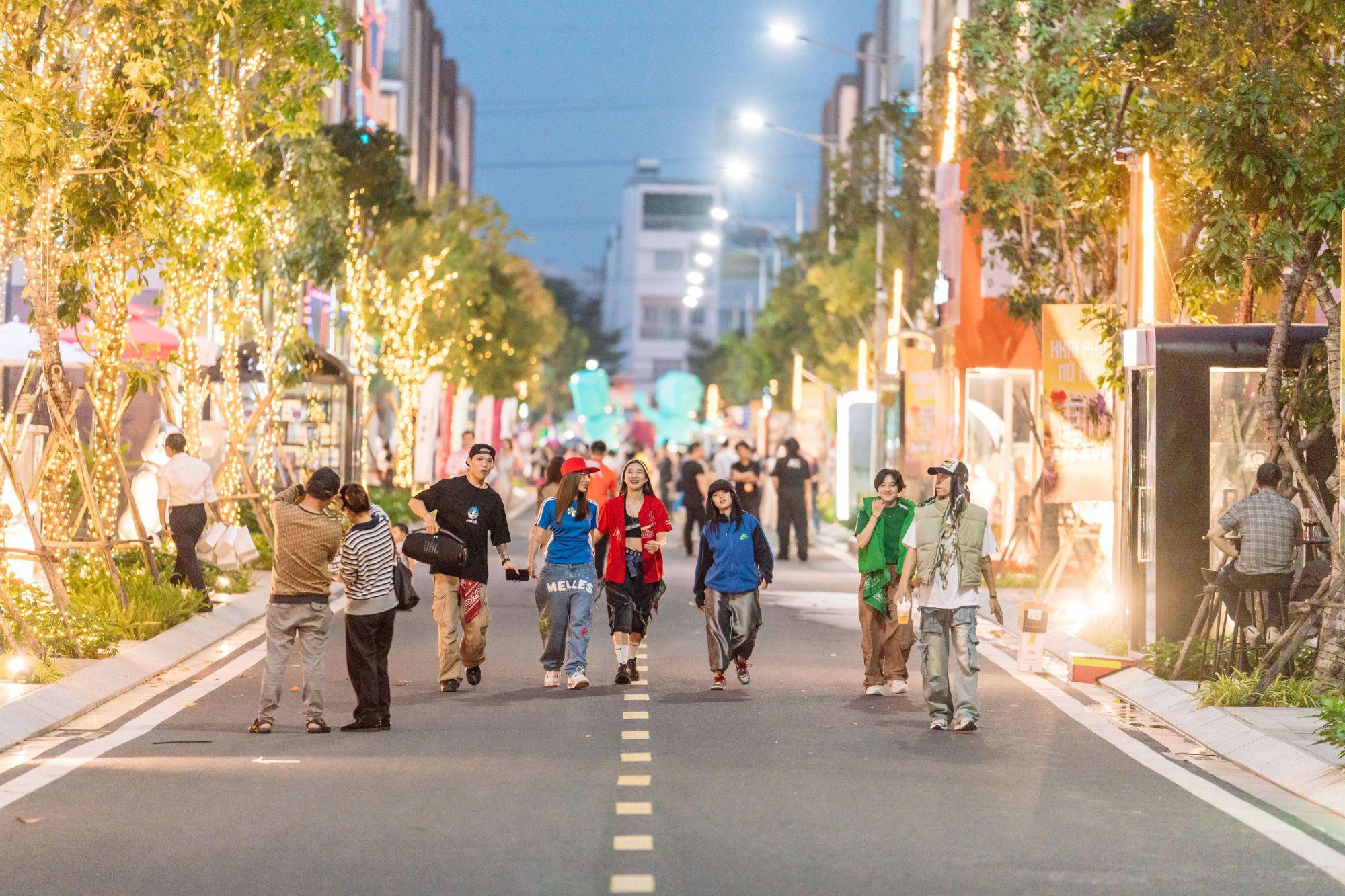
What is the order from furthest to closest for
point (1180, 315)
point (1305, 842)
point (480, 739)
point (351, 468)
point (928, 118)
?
point (928, 118) → point (351, 468) → point (1180, 315) → point (480, 739) → point (1305, 842)

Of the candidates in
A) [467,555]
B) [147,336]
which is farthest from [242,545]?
[147,336]

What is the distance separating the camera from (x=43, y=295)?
17.3m

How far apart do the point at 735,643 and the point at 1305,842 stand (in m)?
6.62

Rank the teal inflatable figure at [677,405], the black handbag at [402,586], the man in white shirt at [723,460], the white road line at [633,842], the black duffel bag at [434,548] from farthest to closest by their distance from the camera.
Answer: the teal inflatable figure at [677,405]
the man in white shirt at [723,460]
the black duffel bag at [434,548]
the black handbag at [402,586]
the white road line at [633,842]

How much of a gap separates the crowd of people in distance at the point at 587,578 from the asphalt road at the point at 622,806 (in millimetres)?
373

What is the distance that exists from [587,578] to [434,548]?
1.30 m

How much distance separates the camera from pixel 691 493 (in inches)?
1270

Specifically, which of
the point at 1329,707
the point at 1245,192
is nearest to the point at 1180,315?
the point at 1245,192

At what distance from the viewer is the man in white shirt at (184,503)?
20.0 m

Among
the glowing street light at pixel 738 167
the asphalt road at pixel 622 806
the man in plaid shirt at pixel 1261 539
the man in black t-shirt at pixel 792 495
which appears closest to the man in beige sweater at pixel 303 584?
the asphalt road at pixel 622 806

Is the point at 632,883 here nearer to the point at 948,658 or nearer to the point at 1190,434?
the point at 948,658

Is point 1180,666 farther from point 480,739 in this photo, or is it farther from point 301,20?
point 301,20

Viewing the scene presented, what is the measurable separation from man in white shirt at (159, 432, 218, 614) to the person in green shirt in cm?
738

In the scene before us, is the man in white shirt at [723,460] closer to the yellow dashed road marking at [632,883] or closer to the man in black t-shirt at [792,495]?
the man in black t-shirt at [792,495]
